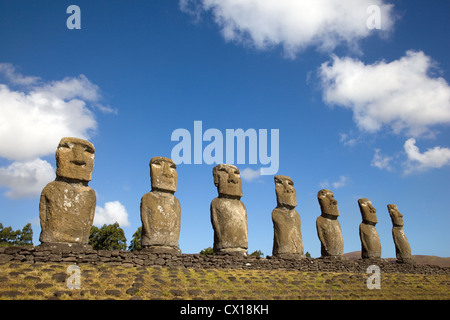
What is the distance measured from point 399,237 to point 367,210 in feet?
12.1

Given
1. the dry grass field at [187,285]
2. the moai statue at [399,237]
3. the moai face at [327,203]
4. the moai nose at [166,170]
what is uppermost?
the moai nose at [166,170]

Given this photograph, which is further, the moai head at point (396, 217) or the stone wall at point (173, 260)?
the moai head at point (396, 217)

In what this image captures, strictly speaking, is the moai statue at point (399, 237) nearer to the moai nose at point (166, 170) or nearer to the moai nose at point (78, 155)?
the moai nose at point (166, 170)

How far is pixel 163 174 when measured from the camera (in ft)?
48.6

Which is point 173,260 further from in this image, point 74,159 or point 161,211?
point 74,159

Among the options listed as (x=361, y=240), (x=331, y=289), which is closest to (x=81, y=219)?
(x=331, y=289)

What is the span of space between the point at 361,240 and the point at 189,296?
13.9 meters

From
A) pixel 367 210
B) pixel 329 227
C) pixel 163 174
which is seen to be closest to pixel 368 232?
pixel 367 210

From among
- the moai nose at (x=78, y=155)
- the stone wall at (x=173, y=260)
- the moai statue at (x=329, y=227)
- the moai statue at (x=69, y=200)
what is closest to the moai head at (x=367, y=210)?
the stone wall at (x=173, y=260)

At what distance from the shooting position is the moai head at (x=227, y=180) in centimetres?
1619

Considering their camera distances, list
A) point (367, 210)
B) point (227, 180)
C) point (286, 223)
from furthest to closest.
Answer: point (367, 210) < point (286, 223) < point (227, 180)

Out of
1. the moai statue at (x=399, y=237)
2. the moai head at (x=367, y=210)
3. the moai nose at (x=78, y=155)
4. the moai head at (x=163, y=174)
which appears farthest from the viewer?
the moai statue at (x=399, y=237)

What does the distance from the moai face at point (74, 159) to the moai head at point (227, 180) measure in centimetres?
532
